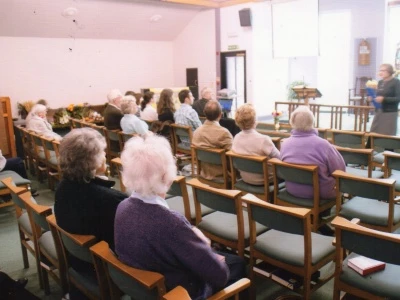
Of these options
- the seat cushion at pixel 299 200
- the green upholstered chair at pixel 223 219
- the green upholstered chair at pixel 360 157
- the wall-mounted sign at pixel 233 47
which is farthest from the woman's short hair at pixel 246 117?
the wall-mounted sign at pixel 233 47

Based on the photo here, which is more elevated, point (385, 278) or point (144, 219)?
point (144, 219)

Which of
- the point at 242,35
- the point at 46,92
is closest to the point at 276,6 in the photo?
the point at 242,35

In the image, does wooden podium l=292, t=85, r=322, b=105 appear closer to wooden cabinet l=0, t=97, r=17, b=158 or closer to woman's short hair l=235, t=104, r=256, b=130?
woman's short hair l=235, t=104, r=256, b=130

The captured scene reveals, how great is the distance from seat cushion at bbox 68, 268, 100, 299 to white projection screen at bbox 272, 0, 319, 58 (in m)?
7.01

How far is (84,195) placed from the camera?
2.05 meters

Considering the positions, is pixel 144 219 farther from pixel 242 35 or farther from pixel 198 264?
pixel 242 35

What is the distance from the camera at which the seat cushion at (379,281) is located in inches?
71.8

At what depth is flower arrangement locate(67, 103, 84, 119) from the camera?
7959 millimetres

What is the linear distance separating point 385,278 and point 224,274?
81 cm

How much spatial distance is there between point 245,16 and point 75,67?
3.80 metres

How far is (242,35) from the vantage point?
28.8ft

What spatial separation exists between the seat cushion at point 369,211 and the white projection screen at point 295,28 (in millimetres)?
5641

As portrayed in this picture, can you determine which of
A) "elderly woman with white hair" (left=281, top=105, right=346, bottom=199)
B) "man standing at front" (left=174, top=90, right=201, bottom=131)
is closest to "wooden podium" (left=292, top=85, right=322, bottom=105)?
"man standing at front" (left=174, top=90, right=201, bottom=131)

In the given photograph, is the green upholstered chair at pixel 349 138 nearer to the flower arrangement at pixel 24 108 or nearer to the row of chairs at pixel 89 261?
the row of chairs at pixel 89 261
